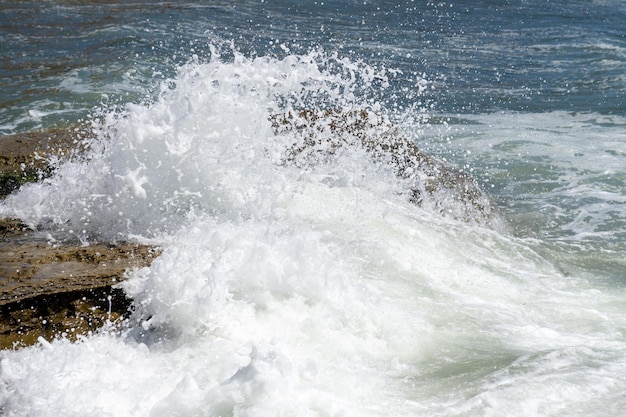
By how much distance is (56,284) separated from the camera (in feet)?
12.7

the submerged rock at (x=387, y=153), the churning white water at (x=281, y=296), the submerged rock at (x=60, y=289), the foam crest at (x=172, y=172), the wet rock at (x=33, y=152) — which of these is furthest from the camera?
the submerged rock at (x=387, y=153)

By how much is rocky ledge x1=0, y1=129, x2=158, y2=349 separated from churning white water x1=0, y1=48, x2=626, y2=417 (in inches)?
4.7

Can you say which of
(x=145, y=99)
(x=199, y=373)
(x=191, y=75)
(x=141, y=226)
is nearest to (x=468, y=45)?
(x=145, y=99)

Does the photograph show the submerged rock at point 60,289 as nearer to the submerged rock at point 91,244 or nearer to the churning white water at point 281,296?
the submerged rock at point 91,244

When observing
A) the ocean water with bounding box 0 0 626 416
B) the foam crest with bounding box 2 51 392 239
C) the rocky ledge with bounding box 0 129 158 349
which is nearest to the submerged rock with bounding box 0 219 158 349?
the rocky ledge with bounding box 0 129 158 349

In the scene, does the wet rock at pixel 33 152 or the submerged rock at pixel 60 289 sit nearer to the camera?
the submerged rock at pixel 60 289

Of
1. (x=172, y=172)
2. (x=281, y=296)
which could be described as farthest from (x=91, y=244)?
(x=281, y=296)

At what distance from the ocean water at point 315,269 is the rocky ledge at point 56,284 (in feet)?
0.33

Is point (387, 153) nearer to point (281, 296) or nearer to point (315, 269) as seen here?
point (315, 269)

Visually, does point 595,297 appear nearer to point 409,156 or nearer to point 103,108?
point 409,156

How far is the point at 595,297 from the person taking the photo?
5070mm

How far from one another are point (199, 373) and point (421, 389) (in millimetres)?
1071

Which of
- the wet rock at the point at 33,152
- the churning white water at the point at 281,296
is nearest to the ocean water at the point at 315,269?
the churning white water at the point at 281,296

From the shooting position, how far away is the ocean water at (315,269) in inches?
134
